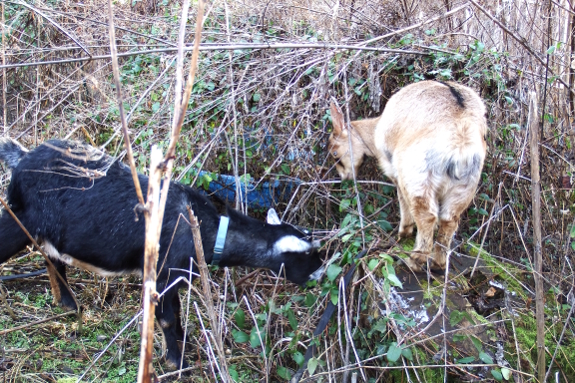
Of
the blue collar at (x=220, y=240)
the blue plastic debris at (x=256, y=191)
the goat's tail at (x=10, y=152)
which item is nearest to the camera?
the blue collar at (x=220, y=240)

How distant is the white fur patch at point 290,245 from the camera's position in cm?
390

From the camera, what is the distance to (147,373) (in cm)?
154

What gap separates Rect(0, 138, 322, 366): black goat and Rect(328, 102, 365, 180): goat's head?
0.71 m

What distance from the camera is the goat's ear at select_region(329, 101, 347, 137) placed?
13.6ft

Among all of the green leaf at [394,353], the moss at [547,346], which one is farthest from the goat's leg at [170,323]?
the moss at [547,346]

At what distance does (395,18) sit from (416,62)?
97cm

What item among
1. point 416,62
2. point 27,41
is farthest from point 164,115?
point 27,41

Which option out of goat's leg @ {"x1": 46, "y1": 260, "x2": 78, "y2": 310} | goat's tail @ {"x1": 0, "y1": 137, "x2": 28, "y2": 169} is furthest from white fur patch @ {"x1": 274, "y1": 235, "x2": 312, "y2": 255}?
goat's tail @ {"x1": 0, "y1": 137, "x2": 28, "y2": 169}

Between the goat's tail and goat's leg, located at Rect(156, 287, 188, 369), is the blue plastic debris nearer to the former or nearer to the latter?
goat's leg, located at Rect(156, 287, 188, 369)

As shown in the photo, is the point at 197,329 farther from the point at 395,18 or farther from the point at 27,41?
the point at 27,41

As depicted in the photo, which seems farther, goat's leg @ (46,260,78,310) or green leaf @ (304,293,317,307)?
goat's leg @ (46,260,78,310)

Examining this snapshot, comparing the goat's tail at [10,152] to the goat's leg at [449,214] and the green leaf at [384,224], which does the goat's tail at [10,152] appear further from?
the goat's leg at [449,214]

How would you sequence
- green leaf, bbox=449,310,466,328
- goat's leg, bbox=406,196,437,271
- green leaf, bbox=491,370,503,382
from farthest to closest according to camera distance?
goat's leg, bbox=406,196,437,271, green leaf, bbox=449,310,466,328, green leaf, bbox=491,370,503,382

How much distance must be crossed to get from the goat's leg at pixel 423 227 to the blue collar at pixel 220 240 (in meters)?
1.34
